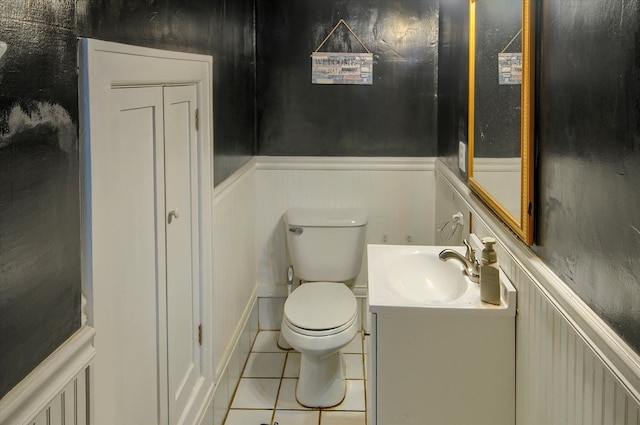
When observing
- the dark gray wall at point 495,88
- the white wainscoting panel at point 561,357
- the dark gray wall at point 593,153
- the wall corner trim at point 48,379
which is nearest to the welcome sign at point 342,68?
the dark gray wall at point 495,88

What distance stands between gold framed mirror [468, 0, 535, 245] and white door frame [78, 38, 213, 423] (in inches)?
40.0

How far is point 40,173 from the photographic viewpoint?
1186 millimetres

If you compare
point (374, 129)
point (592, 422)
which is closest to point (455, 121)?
point (374, 129)

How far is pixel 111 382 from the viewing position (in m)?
1.56

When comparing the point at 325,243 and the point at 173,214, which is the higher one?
the point at 173,214

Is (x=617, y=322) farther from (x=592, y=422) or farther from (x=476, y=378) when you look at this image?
(x=476, y=378)

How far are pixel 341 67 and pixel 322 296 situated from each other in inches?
50.7

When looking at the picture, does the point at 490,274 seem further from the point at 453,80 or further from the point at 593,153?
the point at 453,80

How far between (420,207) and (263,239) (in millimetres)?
914

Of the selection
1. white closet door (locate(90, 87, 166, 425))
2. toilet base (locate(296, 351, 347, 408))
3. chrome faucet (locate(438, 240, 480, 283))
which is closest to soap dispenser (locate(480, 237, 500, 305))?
chrome faucet (locate(438, 240, 480, 283))

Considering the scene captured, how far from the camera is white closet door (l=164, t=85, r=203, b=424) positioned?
6.93 ft

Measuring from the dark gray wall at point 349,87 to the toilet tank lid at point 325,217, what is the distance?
1.09ft

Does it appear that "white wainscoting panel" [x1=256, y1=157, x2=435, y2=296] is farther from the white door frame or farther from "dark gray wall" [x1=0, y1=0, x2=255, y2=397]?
"dark gray wall" [x1=0, y1=0, x2=255, y2=397]

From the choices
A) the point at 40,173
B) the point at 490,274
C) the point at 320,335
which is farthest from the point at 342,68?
the point at 40,173
